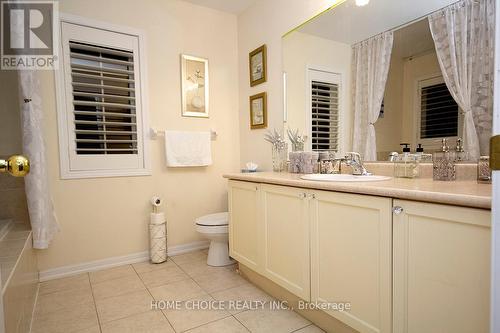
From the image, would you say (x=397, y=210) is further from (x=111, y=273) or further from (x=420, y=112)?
(x=111, y=273)

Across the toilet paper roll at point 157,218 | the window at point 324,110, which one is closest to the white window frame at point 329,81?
the window at point 324,110

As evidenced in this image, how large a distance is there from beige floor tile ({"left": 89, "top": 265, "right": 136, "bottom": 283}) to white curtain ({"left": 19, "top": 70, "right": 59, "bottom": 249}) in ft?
1.70

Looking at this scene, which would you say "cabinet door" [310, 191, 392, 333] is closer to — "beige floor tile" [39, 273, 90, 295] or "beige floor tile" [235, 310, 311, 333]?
"beige floor tile" [235, 310, 311, 333]

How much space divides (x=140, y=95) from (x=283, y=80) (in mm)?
1258

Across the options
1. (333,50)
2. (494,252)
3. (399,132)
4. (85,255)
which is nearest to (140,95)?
(85,255)

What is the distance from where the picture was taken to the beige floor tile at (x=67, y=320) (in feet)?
5.02

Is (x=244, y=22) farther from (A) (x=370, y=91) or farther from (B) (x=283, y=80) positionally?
(A) (x=370, y=91)

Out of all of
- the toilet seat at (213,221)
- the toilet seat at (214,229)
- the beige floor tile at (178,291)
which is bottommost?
the beige floor tile at (178,291)

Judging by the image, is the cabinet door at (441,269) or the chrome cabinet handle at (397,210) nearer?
the cabinet door at (441,269)

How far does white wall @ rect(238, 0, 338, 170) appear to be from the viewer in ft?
7.25

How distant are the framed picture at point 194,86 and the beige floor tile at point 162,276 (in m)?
1.41

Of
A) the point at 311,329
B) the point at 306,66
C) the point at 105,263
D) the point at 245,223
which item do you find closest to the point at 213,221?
the point at 245,223

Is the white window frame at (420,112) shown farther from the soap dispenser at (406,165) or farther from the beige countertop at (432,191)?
the beige countertop at (432,191)

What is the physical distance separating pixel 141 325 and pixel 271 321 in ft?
2.41
